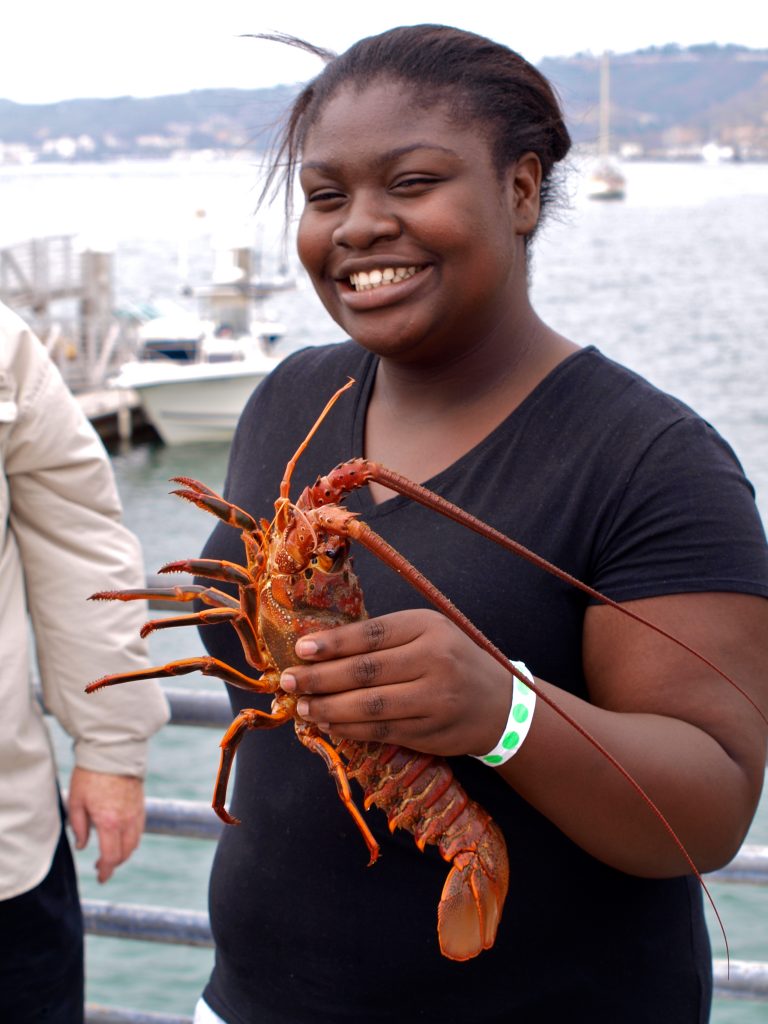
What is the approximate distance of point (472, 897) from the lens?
1817mm

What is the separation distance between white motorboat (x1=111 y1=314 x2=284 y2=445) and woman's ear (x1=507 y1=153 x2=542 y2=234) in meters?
24.0

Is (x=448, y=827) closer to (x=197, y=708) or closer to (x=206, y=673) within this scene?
(x=206, y=673)

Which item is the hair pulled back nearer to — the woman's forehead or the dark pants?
the woman's forehead

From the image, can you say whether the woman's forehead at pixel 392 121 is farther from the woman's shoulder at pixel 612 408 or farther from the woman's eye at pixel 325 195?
the woman's shoulder at pixel 612 408

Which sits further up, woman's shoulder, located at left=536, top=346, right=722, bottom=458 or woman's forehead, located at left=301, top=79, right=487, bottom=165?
woman's forehead, located at left=301, top=79, right=487, bottom=165

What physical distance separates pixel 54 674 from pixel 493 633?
1.47m

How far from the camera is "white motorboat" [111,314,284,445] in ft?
85.6

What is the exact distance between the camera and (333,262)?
6.82 feet

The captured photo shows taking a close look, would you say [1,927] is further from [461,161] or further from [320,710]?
[461,161]

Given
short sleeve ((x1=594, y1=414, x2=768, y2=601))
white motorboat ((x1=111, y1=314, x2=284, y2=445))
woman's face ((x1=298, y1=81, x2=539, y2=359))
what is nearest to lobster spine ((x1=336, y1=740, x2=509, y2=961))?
short sleeve ((x1=594, y1=414, x2=768, y2=601))

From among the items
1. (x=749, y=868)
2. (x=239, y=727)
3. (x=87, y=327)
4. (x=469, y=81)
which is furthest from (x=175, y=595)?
(x=87, y=327)

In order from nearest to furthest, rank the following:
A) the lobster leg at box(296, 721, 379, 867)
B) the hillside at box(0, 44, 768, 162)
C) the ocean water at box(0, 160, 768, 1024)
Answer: the lobster leg at box(296, 721, 379, 867) → the ocean water at box(0, 160, 768, 1024) → the hillside at box(0, 44, 768, 162)

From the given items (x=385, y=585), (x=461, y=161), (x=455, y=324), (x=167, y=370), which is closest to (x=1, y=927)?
(x=385, y=585)

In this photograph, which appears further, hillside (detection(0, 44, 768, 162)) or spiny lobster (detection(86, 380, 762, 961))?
hillside (detection(0, 44, 768, 162))
